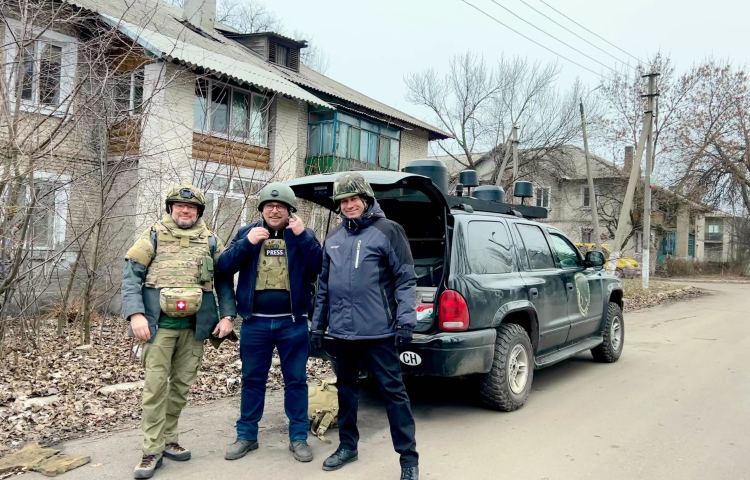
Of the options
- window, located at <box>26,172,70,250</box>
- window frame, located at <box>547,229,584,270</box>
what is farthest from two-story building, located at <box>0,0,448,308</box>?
window frame, located at <box>547,229,584,270</box>

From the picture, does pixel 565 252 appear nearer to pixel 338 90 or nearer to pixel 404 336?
pixel 404 336

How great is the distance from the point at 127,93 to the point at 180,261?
5470 millimetres

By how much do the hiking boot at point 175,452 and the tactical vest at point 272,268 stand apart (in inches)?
46.7

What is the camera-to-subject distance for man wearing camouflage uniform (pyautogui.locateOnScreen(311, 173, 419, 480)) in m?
3.61

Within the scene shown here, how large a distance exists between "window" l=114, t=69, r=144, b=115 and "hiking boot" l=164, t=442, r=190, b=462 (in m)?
4.08

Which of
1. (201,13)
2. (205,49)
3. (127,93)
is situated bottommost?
(127,93)

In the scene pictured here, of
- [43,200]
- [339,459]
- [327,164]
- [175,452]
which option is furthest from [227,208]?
[327,164]

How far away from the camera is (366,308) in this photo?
12.0ft

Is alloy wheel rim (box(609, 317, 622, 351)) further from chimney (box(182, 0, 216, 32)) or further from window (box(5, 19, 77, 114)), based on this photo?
chimney (box(182, 0, 216, 32))

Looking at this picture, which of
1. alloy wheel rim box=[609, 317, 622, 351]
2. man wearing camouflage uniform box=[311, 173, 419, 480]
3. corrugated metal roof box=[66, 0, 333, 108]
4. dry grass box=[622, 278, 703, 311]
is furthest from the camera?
dry grass box=[622, 278, 703, 311]

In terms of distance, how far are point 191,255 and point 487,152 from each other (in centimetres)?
3163

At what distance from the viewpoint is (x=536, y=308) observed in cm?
551

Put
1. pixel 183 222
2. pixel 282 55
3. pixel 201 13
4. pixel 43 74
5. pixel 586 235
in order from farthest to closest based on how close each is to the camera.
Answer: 1. pixel 586 235
2. pixel 282 55
3. pixel 201 13
4. pixel 43 74
5. pixel 183 222

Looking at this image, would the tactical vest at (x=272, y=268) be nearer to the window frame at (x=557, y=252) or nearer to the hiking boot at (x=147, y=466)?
the hiking boot at (x=147, y=466)
